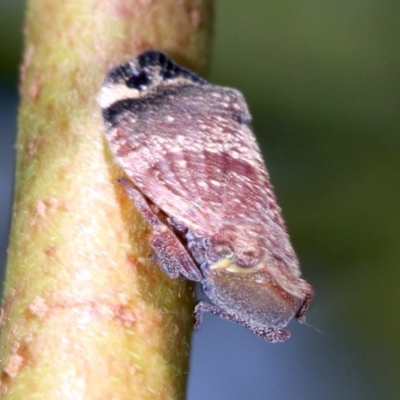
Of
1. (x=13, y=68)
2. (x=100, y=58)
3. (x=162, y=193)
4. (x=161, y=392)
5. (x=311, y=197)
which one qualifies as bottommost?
(x=311, y=197)

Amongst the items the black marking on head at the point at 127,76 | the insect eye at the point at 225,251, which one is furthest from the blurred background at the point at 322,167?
the insect eye at the point at 225,251

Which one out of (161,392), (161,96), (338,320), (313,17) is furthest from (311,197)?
(161,392)

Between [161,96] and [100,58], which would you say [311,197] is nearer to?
[161,96]

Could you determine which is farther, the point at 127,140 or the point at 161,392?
the point at 127,140

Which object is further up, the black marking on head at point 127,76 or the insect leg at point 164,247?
the black marking on head at point 127,76

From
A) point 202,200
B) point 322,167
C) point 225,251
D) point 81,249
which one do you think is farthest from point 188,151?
point 322,167

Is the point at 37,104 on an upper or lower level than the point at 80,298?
upper

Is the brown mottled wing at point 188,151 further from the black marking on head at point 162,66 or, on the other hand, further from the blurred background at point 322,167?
the blurred background at point 322,167
